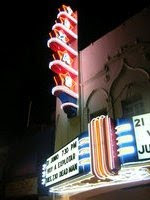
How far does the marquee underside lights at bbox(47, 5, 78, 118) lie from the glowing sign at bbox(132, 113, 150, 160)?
191 inches

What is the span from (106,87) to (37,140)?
6193 mm

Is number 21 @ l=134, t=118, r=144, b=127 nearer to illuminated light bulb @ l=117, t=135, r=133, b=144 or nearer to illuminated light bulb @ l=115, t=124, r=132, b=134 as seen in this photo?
illuminated light bulb @ l=115, t=124, r=132, b=134

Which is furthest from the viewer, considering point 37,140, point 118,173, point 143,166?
point 37,140

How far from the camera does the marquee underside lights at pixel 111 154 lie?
7.41 meters

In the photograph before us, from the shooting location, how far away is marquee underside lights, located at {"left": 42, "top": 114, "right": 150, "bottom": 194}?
7410 mm

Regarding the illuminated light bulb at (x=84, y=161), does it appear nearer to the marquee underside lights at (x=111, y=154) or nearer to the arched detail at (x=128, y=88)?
the marquee underside lights at (x=111, y=154)

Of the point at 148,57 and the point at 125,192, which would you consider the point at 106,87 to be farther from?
the point at 125,192

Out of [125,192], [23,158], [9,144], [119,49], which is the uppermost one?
[119,49]

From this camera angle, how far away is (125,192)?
9.27m

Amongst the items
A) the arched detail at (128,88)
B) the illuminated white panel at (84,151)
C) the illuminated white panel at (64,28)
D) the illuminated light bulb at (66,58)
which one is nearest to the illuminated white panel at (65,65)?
the illuminated light bulb at (66,58)

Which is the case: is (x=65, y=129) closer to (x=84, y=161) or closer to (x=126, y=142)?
(x=84, y=161)

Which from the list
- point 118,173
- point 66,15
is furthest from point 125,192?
point 66,15

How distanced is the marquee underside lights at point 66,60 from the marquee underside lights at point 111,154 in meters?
3.17

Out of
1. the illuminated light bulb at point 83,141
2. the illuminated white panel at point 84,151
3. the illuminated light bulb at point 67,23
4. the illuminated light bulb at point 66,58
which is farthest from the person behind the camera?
the illuminated light bulb at point 67,23
